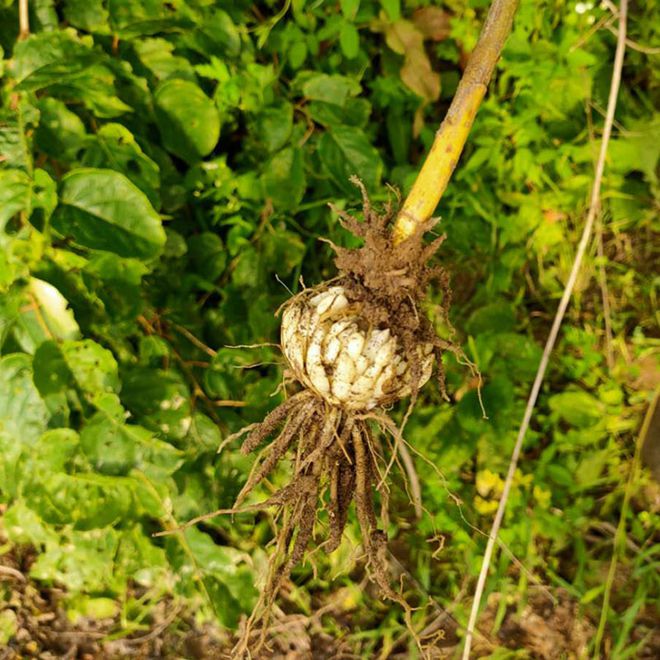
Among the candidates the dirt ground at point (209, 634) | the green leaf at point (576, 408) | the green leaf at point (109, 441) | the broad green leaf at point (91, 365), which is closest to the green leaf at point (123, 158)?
the broad green leaf at point (91, 365)

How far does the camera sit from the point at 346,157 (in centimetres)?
129

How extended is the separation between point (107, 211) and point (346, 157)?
0.48 metres

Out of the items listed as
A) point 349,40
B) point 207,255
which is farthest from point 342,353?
point 349,40

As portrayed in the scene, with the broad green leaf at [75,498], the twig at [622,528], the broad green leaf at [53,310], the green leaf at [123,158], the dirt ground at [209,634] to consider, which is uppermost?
the green leaf at [123,158]

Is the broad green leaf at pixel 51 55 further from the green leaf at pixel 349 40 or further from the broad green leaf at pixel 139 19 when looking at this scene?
the green leaf at pixel 349 40

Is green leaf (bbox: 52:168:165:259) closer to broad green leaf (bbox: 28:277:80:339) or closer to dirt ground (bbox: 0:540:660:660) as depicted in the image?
broad green leaf (bbox: 28:277:80:339)

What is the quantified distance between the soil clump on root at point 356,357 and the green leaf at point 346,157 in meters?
0.34

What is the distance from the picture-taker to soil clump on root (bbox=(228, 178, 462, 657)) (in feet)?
3.02

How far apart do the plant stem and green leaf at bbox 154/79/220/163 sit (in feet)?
1.59

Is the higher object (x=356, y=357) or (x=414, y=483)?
(x=356, y=357)

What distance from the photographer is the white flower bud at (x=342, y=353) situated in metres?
0.91

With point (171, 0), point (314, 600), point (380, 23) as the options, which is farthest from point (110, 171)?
point (314, 600)

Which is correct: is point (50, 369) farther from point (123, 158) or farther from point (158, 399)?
point (123, 158)

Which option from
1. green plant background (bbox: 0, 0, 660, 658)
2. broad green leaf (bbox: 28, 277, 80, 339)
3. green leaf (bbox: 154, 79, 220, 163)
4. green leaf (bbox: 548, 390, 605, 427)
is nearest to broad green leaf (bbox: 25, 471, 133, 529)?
green plant background (bbox: 0, 0, 660, 658)
